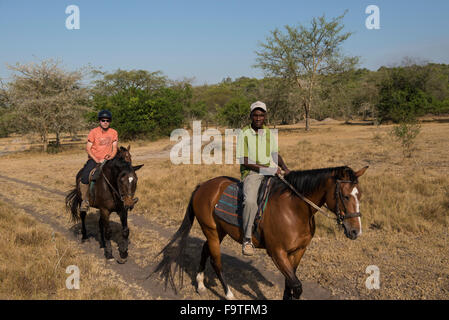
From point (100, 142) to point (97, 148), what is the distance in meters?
0.15

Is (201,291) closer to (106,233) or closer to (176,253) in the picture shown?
(176,253)

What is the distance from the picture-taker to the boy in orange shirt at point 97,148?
652cm

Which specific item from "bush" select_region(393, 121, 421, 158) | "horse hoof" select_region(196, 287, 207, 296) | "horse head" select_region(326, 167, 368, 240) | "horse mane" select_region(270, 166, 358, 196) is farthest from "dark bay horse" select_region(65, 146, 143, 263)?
"bush" select_region(393, 121, 421, 158)

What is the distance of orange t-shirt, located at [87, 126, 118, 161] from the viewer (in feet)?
21.4

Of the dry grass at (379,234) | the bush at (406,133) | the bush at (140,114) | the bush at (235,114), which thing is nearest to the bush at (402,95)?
the bush at (235,114)

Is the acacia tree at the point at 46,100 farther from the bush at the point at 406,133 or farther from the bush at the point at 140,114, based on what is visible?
the bush at the point at 406,133

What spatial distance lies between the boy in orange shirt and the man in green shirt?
3.69 meters

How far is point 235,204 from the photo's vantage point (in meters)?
4.24

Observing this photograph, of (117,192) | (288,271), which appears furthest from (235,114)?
(288,271)

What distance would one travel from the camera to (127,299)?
4371mm
